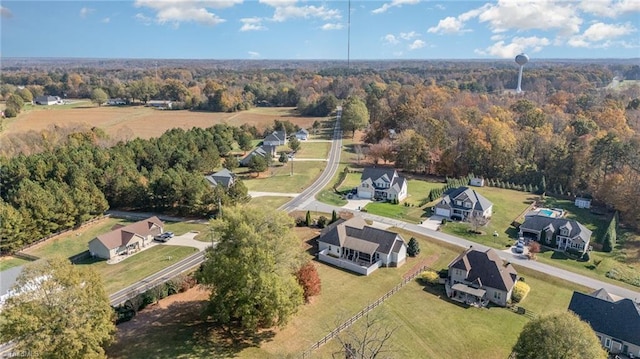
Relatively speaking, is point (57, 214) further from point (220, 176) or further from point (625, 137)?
point (625, 137)

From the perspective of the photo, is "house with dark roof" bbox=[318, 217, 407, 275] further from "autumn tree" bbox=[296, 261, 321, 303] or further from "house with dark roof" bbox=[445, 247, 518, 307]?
"autumn tree" bbox=[296, 261, 321, 303]

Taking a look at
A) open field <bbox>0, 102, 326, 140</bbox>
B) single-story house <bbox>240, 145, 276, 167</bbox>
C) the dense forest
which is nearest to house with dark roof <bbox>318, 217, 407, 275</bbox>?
the dense forest

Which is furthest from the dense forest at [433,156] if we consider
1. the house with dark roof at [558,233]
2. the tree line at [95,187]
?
the house with dark roof at [558,233]

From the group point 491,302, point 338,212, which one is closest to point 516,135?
point 338,212

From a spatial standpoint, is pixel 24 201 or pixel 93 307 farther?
pixel 24 201

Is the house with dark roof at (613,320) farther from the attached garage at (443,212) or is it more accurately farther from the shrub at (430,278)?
the attached garage at (443,212)

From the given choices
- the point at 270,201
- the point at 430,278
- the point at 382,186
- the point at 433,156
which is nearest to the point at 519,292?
the point at 430,278
